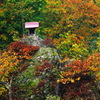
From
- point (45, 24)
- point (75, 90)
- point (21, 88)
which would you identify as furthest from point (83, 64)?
point (45, 24)

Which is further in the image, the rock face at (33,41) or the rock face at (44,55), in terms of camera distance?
the rock face at (33,41)

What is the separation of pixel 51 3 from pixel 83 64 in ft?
34.2

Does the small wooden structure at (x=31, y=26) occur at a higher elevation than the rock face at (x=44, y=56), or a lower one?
higher

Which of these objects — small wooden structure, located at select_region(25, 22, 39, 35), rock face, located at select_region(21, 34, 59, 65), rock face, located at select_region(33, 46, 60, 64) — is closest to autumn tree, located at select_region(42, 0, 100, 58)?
small wooden structure, located at select_region(25, 22, 39, 35)

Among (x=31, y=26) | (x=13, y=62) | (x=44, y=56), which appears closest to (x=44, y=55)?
(x=44, y=56)

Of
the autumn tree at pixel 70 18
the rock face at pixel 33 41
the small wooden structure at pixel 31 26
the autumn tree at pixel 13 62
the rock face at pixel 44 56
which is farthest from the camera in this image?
the autumn tree at pixel 70 18

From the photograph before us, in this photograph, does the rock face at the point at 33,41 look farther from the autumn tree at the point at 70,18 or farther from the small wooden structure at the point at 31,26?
the autumn tree at the point at 70,18

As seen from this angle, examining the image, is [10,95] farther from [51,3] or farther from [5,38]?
[51,3]

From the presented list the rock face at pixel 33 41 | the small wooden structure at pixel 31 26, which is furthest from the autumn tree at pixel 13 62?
the small wooden structure at pixel 31 26

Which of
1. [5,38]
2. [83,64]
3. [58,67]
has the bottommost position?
[5,38]

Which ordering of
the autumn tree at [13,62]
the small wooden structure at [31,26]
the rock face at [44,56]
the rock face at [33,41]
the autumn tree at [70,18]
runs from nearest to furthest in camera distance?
the autumn tree at [13,62]
the rock face at [44,56]
the rock face at [33,41]
the small wooden structure at [31,26]
the autumn tree at [70,18]

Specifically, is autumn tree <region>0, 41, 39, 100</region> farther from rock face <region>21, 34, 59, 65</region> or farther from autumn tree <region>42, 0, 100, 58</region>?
autumn tree <region>42, 0, 100, 58</region>

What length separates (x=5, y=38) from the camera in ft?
53.0

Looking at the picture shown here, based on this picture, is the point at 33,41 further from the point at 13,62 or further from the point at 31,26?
the point at 13,62
